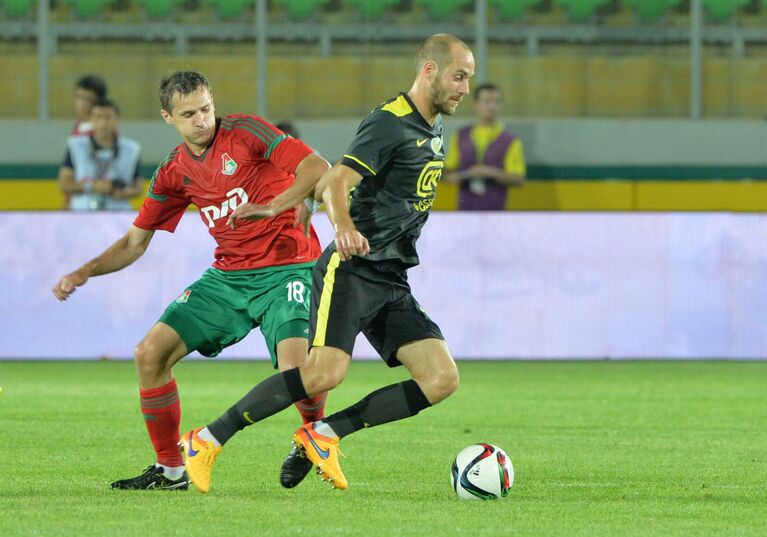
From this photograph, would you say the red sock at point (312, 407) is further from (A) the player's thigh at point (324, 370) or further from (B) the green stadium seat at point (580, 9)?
(B) the green stadium seat at point (580, 9)

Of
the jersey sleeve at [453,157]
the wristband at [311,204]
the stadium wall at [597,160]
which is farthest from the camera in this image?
the stadium wall at [597,160]

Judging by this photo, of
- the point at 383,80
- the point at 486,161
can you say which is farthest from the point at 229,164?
the point at 383,80

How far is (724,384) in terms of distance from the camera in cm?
1104

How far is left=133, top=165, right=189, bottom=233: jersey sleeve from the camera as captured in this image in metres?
6.51

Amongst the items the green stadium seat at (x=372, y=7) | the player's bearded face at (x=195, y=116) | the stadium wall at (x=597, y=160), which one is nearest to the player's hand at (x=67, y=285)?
the player's bearded face at (x=195, y=116)

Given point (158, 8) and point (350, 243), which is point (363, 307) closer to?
point (350, 243)

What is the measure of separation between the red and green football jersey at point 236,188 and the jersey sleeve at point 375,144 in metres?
0.60

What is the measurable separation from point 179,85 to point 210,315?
966mm

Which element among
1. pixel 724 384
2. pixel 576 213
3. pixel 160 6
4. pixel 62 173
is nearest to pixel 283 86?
pixel 160 6

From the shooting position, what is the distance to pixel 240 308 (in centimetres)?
638

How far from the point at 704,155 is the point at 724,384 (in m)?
5.31

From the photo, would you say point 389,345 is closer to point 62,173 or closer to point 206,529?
point 206,529

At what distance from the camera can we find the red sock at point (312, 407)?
257 inches

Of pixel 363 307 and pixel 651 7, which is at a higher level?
pixel 651 7
